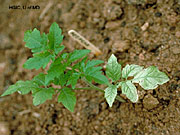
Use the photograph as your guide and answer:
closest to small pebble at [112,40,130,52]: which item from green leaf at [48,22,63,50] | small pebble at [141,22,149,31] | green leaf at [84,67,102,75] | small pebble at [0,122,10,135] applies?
small pebble at [141,22,149,31]

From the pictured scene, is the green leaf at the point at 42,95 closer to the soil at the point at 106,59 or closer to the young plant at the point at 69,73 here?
the young plant at the point at 69,73

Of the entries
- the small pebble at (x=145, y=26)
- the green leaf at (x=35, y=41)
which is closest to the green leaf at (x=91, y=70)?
the green leaf at (x=35, y=41)

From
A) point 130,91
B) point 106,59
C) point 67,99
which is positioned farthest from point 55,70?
point 106,59

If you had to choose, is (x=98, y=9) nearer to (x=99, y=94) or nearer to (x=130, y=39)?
(x=130, y=39)

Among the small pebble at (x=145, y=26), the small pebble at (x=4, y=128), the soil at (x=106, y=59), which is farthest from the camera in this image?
the small pebble at (x=4, y=128)

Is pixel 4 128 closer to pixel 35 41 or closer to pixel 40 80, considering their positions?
pixel 40 80

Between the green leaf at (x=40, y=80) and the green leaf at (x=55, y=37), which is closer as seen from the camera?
the green leaf at (x=55, y=37)

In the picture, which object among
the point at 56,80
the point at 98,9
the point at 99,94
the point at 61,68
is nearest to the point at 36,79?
the point at 56,80
